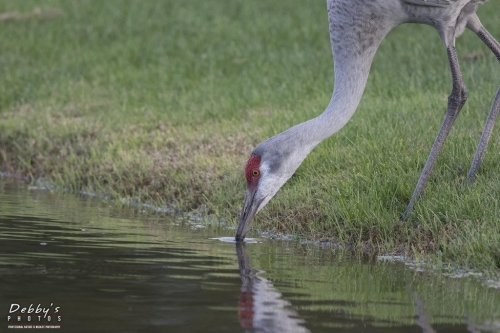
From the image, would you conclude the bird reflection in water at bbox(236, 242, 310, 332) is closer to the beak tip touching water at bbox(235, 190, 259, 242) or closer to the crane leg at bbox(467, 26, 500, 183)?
the beak tip touching water at bbox(235, 190, 259, 242)

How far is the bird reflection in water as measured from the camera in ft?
15.7

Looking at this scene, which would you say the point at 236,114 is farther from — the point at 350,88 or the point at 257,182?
the point at 257,182

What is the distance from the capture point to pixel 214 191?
28.7 feet

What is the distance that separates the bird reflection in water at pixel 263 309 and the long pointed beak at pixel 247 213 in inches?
47.8

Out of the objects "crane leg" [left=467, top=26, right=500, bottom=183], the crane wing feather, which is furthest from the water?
the crane wing feather

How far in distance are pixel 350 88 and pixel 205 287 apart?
2.55 m

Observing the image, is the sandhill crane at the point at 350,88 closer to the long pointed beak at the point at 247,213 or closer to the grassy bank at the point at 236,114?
the long pointed beak at the point at 247,213

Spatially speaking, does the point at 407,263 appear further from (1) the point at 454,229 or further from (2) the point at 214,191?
(2) the point at 214,191

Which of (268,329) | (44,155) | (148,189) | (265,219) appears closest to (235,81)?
(44,155)

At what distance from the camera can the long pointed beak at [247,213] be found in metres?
7.25

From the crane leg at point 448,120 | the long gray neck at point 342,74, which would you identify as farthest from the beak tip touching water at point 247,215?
the crane leg at point 448,120

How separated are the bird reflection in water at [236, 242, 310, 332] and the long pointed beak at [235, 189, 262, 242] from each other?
1.21 m

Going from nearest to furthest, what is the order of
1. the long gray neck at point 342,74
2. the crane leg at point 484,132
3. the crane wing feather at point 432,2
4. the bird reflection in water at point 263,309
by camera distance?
the bird reflection in water at point 263,309
the long gray neck at point 342,74
the crane wing feather at point 432,2
the crane leg at point 484,132

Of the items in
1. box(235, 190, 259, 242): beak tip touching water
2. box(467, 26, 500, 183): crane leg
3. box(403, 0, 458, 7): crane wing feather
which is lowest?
box(235, 190, 259, 242): beak tip touching water
